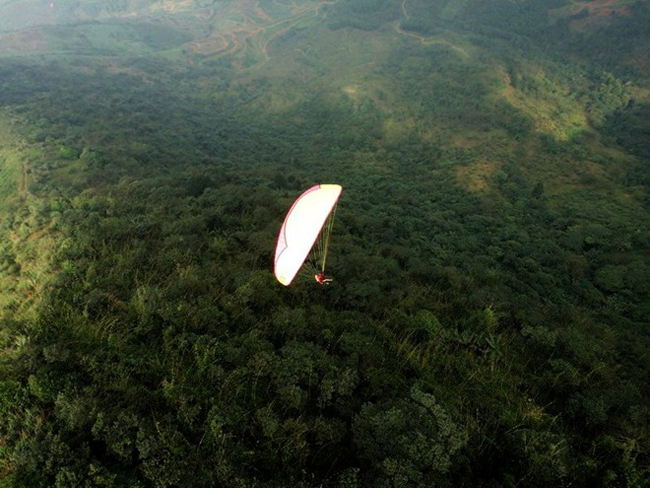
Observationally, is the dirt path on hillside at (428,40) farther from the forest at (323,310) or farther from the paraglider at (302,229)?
the paraglider at (302,229)

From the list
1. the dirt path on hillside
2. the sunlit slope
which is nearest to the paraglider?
the sunlit slope

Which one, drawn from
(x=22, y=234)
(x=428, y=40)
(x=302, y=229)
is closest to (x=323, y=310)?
(x=302, y=229)

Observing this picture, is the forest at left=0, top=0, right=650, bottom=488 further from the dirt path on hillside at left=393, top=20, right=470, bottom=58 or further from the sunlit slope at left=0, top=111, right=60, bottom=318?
the dirt path on hillside at left=393, top=20, right=470, bottom=58

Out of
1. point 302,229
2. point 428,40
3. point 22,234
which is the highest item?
point 428,40

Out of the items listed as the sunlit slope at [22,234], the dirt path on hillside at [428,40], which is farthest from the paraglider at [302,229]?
the dirt path on hillside at [428,40]

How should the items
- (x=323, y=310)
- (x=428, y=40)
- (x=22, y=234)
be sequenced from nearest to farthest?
1. (x=323, y=310)
2. (x=22, y=234)
3. (x=428, y=40)

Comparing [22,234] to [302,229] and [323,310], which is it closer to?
[323,310]

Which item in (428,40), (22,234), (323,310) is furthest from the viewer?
(428,40)

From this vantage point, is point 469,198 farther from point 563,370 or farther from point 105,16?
point 105,16
